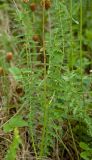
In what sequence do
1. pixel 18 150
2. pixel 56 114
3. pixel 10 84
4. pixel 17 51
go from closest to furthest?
1. pixel 56 114
2. pixel 18 150
3. pixel 10 84
4. pixel 17 51

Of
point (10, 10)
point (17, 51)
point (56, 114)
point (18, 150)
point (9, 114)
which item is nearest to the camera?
point (56, 114)

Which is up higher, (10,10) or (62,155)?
(10,10)

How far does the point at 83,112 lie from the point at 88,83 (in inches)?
11.9

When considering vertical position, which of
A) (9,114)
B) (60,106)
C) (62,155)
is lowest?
(62,155)

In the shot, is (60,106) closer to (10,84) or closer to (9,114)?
(9,114)

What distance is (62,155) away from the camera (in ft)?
5.70

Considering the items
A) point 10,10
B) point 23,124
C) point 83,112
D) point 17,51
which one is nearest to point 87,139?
point 83,112

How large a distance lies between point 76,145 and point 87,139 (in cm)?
6

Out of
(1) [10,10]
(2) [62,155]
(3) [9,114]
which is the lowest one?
(2) [62,155]

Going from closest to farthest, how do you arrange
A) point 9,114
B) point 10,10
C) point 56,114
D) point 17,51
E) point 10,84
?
point 56,114 → point 9,114 → point 10,84 → point 17,51 → point 10,10

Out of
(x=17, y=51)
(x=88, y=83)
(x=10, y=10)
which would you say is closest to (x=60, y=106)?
(x=88, y=83)

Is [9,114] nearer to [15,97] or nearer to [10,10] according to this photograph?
[15,97]

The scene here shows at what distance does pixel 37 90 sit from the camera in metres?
1.58

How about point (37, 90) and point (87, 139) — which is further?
point (87, 139)
